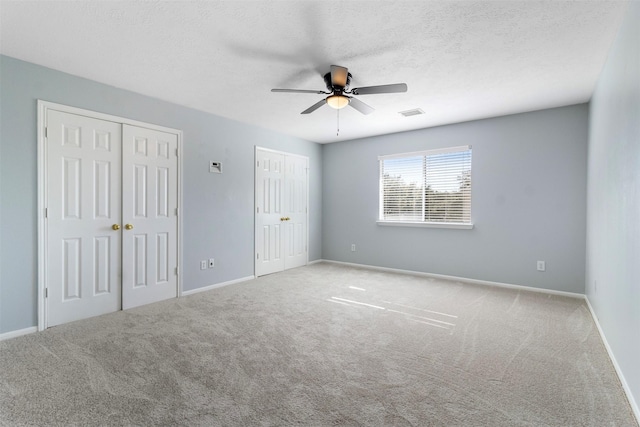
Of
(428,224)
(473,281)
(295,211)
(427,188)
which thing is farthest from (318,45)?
(473,281)

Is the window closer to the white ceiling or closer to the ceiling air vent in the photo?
the ceiling air vent

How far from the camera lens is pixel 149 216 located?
3.81m

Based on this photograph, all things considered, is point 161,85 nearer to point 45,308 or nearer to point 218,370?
point 45,308

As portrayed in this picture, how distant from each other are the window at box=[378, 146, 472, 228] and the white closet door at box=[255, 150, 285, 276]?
75.8 inches

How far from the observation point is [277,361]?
239 cm

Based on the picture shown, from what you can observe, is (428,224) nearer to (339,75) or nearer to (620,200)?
(620,200)

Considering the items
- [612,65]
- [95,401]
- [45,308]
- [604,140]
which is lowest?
[95,401]

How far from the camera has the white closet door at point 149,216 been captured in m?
3.62

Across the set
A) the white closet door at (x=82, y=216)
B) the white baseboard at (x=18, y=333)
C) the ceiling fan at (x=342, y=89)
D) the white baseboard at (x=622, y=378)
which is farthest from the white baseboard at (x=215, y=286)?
the white baseboard at (x=622, y=378)

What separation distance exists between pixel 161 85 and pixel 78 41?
936mm

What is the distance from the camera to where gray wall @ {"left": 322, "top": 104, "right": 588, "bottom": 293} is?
13.3ft

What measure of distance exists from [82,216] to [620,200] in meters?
4.84

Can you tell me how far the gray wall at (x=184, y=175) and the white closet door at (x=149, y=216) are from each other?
0.19 m

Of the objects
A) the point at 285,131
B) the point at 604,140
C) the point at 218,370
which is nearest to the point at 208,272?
the point at 218,370
